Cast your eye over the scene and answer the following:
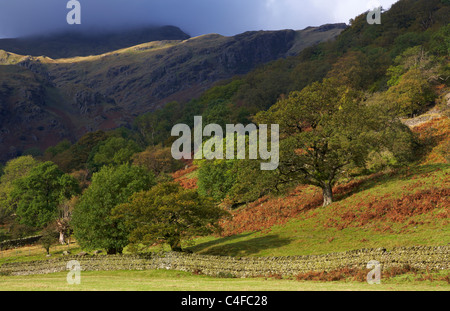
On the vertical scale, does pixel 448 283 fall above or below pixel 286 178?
below

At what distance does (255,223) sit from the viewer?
175 ft

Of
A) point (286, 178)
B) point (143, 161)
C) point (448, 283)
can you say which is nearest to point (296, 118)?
point (286, 178)

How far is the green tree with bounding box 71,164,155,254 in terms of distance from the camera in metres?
46.1

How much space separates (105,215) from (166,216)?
31.1 ft

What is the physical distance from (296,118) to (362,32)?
154460 mm

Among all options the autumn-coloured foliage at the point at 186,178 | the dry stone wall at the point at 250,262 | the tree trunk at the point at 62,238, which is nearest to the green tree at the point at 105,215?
the dry stone wall at the point at 250,262

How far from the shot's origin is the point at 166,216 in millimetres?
42375

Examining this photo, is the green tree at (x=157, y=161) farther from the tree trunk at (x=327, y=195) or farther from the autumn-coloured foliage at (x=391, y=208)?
the autumn-coloured foliage at (x=391, y=208)

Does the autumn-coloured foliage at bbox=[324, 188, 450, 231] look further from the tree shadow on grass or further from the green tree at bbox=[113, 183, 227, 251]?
the green tree at bbox=[113, 183, 227, 251]

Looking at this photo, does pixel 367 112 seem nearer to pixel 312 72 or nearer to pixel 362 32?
pixel 312 72

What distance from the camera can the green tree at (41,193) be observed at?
81938mm

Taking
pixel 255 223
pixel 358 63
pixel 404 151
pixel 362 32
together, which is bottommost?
pixel 255 223

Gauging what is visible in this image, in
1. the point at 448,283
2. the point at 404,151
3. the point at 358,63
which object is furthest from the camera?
the point at 358,63

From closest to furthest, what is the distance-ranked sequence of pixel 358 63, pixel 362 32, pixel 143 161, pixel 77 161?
pixel 143 161 < pixel 358 63 < pixel 77 161 < pixel 362 32
